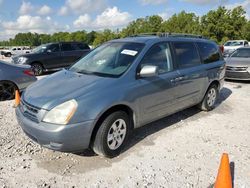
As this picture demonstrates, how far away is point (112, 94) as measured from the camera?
144 inches

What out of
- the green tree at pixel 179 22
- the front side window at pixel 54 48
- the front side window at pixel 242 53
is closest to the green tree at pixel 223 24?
the green tree at pixel 179 22

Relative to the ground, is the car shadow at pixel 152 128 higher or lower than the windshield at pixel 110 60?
lower

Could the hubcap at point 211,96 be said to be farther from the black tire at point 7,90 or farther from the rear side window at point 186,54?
the black tire at point 7,90

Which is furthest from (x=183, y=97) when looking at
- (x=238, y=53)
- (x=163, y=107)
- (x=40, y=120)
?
(x=238, y=53)

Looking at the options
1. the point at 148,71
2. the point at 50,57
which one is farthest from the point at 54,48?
the point at 148,71

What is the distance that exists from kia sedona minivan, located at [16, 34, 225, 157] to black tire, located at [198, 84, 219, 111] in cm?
54

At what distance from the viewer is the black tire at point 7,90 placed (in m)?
6.94

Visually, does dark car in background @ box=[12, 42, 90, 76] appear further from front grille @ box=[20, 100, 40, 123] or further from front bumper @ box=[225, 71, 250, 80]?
front grille @ box=[20, 100, 40, 123]

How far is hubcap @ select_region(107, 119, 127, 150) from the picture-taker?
379 cm

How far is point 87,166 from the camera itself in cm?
366

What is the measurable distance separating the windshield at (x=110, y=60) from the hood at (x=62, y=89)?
24cm

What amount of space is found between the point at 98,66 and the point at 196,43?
241 cm

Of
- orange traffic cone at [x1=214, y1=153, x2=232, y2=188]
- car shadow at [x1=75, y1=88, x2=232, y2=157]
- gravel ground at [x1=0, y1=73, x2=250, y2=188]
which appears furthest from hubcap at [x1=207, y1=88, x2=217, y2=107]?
orange traffic cone at [x1=214, y1=153, x2=232, y2=188]

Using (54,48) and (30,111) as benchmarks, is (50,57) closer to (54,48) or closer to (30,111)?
(54,48)
